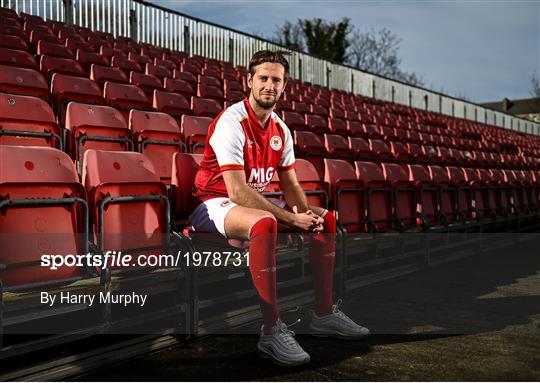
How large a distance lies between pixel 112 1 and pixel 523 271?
8412 mm

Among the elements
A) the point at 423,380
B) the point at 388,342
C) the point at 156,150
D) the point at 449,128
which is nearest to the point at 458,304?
the point at 388,342

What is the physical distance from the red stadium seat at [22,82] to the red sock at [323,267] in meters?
2.81

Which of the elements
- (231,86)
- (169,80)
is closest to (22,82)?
(169,80)

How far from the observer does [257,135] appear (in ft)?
8.91

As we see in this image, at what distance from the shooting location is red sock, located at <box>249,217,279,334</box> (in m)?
2.31

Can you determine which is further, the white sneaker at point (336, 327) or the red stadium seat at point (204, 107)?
the red stadium seat at point (204, 107)

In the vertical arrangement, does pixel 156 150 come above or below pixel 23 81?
below

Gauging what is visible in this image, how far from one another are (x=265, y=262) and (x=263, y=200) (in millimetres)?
321

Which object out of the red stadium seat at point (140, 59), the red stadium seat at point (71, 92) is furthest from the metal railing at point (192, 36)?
the red stadium seat at point (71, 92)

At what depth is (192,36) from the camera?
11.1 metres

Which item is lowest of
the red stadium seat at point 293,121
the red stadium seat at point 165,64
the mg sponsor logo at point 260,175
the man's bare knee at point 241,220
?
the man's bare knee at point 241,220

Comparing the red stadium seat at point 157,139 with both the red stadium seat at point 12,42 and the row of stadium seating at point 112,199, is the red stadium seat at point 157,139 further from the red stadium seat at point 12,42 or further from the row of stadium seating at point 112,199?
the red stadium seat at point 12,42

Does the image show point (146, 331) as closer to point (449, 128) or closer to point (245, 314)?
point (245, 314)

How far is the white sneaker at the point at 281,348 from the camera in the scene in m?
2.18
